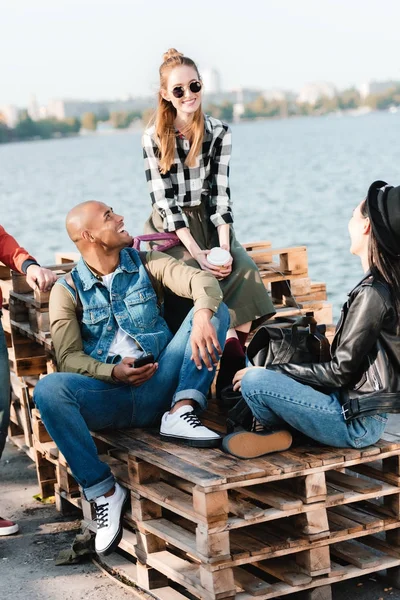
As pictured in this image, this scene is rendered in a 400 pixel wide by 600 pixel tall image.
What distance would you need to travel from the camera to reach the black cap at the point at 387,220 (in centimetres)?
459

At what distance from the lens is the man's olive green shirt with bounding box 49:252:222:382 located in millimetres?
5223

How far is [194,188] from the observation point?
644 centimetres

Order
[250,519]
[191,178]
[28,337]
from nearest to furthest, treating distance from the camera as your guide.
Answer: [250,519] < [191,178] < [28,337]

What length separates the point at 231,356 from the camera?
5965mm

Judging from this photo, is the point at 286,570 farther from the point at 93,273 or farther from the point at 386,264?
the point at 93,273

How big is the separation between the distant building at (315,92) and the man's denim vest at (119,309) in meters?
178

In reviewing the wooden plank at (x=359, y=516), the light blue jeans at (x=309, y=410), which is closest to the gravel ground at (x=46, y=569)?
the wooden plank at (x=359, y=516)

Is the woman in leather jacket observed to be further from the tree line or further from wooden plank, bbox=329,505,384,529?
the tree line

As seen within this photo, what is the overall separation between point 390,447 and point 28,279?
2.37 metres

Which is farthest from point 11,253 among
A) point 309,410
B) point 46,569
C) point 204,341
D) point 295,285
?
point 309,410

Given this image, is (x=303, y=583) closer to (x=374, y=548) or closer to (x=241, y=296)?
(x=374, y=548)

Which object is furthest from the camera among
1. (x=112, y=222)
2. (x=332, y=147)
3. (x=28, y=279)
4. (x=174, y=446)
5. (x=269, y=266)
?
(x=332, y=147)

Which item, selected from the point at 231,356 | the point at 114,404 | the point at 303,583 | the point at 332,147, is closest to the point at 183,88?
the point at 231,356

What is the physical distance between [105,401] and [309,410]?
3.69ft
